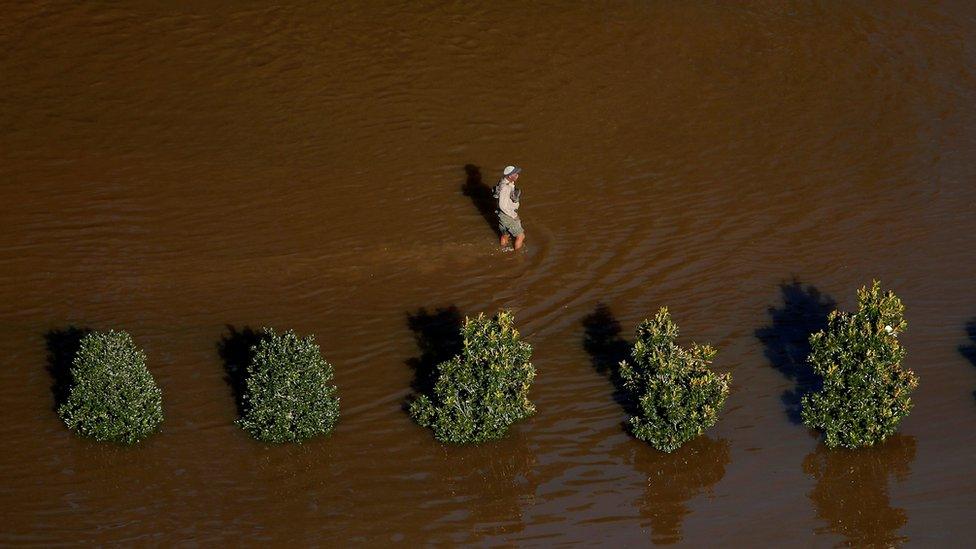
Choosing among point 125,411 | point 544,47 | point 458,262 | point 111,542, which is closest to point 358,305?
point 458,262

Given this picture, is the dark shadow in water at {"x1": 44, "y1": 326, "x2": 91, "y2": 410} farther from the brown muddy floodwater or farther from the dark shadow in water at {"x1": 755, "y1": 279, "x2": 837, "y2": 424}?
the dark shadow in water at {"x1": 755, "y1": 279, "x2": 837, "y2": 424}

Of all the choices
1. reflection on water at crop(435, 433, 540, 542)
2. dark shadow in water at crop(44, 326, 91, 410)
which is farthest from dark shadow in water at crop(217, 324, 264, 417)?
reflection on water at crop(435, 433, 540, 542)

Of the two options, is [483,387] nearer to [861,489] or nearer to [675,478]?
[675,478]

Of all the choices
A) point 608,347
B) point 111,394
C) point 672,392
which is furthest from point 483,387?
point 111,394

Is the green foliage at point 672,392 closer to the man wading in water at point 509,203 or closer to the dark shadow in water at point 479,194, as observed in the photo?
the man wading in water at point 509,203

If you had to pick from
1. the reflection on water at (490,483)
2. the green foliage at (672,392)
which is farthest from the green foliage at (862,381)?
the reflection on water at (490,483)

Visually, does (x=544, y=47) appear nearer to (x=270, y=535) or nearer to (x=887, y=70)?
(x=887, y=70)

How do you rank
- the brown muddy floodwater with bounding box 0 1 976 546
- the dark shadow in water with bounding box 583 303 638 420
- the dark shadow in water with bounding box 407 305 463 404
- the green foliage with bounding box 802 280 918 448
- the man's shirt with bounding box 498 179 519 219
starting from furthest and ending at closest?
1. the man's shirt with bounding box 498 179 519 219
2. the dark shadow in water with bounding box 407 305 463 404
3. the dark shadow in water with bounding box 583 303 638 420
4. the green foliage with bounding box 802 280 918 448
5. the brown muddy floodwater with bounding box 0 1 976 546
